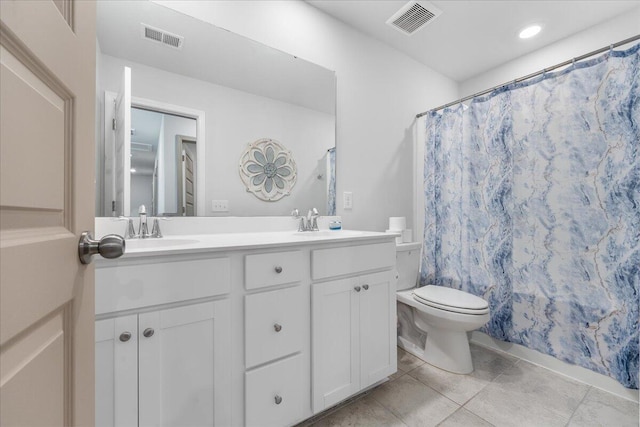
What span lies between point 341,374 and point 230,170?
121 centimetres

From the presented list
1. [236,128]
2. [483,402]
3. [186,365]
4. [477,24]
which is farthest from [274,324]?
[477,24]

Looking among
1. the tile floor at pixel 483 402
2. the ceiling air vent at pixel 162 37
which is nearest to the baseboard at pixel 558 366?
the tile floor at pixel 483 402

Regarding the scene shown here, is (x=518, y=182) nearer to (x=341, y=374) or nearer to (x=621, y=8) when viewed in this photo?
(x=621, y=8)

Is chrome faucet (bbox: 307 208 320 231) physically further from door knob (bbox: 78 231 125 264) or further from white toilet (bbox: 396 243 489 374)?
door knob (bbox: 78 231 125 264)

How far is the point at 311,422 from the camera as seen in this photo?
1296 mm

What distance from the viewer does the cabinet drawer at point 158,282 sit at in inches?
31.6

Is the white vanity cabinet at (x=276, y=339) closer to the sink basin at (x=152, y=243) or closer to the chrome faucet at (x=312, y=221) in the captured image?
the sink basin at (x=152, y=243)

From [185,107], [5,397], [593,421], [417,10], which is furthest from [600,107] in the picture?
[5,397]

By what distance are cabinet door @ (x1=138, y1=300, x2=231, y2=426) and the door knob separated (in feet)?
1.50

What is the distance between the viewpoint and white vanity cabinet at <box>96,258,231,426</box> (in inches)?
31.9

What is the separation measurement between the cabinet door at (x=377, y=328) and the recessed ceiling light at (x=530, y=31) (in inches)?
83.6

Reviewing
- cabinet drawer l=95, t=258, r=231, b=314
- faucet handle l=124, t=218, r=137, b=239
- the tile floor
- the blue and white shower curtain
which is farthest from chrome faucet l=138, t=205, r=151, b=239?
the blue and white shower curtain

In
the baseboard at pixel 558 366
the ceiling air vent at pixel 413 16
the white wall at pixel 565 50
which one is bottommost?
the baseboard at pixel 558 366

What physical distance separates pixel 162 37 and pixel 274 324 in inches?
59.0
